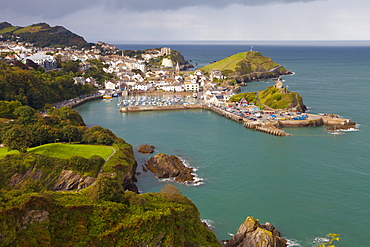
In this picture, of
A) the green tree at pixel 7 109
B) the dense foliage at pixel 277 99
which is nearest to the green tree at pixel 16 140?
the green tree at pixel 7 109

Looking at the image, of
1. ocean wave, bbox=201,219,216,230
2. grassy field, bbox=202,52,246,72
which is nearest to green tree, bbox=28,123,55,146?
ocean wave, bbox=201,219,216,230

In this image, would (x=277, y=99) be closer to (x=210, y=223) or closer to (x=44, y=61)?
(x=210, y=223)

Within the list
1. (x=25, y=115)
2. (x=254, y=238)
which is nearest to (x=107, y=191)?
(x=254, y=238)

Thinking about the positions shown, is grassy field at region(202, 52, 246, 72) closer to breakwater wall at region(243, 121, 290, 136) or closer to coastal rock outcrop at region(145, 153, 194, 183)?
breakwater wall at region(243, 121, 290, 136)

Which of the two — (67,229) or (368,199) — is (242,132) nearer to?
(368,199)

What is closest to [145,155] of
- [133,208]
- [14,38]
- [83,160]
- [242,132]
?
[83,160]
